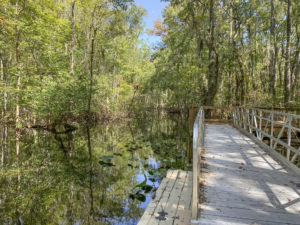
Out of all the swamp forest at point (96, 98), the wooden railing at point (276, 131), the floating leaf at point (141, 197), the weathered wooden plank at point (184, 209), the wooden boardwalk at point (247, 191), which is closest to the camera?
the wooden boardwalk at point (247, 191)

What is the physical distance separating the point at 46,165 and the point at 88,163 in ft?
5.83

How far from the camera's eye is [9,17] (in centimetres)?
1321

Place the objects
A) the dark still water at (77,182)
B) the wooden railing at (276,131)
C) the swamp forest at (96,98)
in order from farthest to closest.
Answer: the swamp forest at (96,98) → the dark still water at (77,182) → the wooden railing at (276,131)

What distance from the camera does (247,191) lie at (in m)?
3.45

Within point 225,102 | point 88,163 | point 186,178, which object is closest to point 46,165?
point 88,163

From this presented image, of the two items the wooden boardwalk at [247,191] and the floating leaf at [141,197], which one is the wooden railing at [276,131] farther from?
the floating leaf at [141,197]

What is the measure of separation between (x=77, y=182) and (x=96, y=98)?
16912mm

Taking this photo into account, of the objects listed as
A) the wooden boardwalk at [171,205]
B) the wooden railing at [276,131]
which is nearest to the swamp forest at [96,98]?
the wooden boardwalk at [171,205]

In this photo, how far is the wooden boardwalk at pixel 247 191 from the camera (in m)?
2.71

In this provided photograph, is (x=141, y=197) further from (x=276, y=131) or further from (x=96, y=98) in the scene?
(x=96, y=98)

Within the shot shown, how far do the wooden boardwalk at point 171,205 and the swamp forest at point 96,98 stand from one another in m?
1.06

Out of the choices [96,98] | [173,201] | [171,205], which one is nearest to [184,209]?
[171,205]

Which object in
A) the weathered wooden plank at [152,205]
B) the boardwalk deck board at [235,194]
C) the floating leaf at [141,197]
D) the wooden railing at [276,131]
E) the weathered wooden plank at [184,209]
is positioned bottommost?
the floating leaf at [141,197]

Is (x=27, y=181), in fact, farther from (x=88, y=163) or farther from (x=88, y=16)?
(x=88, y=16)
